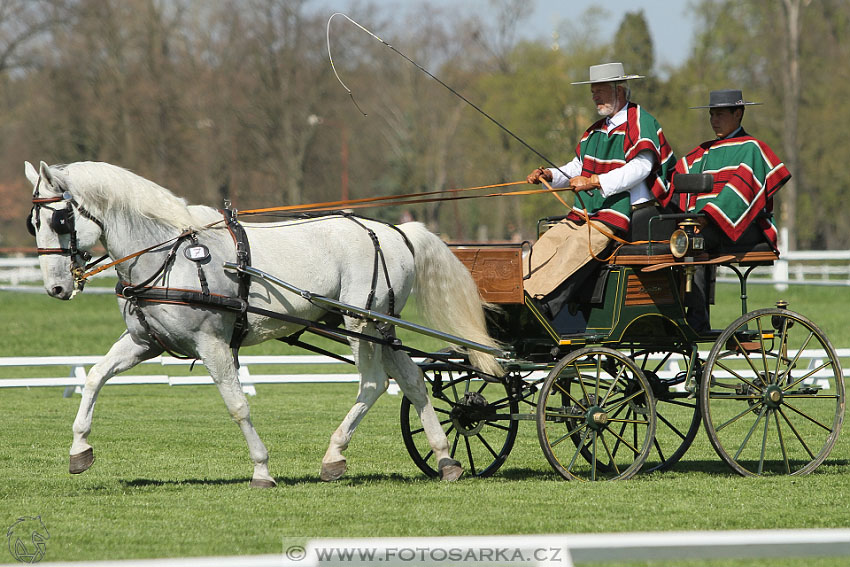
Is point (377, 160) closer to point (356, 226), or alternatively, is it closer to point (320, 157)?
point (320, 157)

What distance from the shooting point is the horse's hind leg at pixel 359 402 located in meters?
7.42

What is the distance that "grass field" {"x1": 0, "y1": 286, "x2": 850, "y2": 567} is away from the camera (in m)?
5.72

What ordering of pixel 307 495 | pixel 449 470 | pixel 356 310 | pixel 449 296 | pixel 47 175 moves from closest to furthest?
pixel 47 175
pixel 307 495
pixel 356 310
pixel 449 470
pixel 449 296

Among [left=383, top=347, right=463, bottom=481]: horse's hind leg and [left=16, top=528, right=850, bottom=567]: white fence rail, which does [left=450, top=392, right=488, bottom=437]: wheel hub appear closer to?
[left=383, top=347, right=463, bottom=481]: horse's hind leg

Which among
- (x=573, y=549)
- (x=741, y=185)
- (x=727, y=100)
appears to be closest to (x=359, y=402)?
(x=741, y=185)

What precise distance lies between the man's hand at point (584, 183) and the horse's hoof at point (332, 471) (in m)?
2.26

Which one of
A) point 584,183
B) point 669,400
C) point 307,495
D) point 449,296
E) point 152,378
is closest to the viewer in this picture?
point 307,495

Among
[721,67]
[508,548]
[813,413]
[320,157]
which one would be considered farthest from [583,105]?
[508,548]

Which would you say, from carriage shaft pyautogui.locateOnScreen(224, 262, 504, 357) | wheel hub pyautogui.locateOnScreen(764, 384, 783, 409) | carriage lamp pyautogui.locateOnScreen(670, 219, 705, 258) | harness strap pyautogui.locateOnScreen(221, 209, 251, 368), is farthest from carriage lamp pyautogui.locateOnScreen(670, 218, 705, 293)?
harness strap pyautogui.locateOnScreen(221, 209, 251, 368)

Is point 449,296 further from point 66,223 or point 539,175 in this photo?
point 66,223

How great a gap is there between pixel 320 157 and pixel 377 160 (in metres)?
9.14

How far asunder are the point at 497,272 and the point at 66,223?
8.82 ft

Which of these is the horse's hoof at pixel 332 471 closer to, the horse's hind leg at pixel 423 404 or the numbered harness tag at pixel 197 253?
the horse's hind leg at pixel 423 404

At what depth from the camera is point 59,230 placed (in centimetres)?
666
